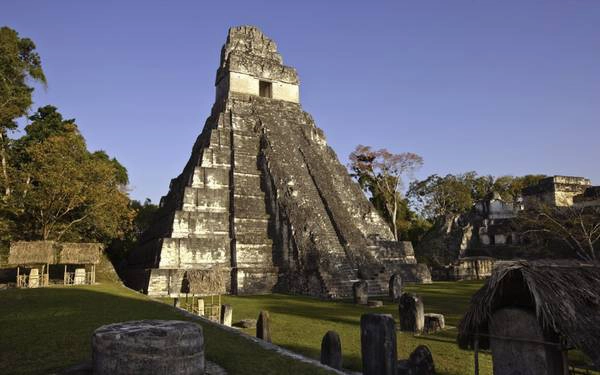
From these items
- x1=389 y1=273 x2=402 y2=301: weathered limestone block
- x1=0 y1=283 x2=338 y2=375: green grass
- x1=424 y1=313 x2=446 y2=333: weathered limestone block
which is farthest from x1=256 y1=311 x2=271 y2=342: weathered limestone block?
x1=389 y1=273 x2=402 y2=301: weathered limestone block

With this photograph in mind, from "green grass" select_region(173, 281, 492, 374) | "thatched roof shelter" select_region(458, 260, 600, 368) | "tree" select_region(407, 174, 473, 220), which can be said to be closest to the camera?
"thatched roof shelter" select_region(458, 260, 600, 368)

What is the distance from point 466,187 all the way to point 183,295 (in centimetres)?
3319

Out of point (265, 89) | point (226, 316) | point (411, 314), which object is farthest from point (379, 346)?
point (265, 89)

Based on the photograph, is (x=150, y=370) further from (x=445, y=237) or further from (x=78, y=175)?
(x=445, y=237)

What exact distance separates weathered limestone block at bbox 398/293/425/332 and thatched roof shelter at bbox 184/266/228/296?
22.1 ft

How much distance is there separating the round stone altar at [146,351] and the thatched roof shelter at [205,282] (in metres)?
9.98

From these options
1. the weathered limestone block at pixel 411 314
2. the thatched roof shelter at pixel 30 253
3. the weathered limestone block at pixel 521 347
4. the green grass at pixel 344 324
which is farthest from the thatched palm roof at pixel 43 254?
the weathered limestone block at pixel 521 347

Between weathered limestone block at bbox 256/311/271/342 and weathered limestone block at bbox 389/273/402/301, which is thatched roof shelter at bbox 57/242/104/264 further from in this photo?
weathered limestone block at bbox 389/273/402/301

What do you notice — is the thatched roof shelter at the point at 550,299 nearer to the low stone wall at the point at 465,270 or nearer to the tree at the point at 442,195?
the low stone wall at the point at 465,270

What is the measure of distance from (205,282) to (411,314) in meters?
7.81

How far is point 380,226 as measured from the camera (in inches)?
818

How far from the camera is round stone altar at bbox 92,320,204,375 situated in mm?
4371

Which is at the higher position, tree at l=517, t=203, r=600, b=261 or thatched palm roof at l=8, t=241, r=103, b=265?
tree at l=517, t=203, r=600, b=261

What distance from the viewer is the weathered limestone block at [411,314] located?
960 cm
